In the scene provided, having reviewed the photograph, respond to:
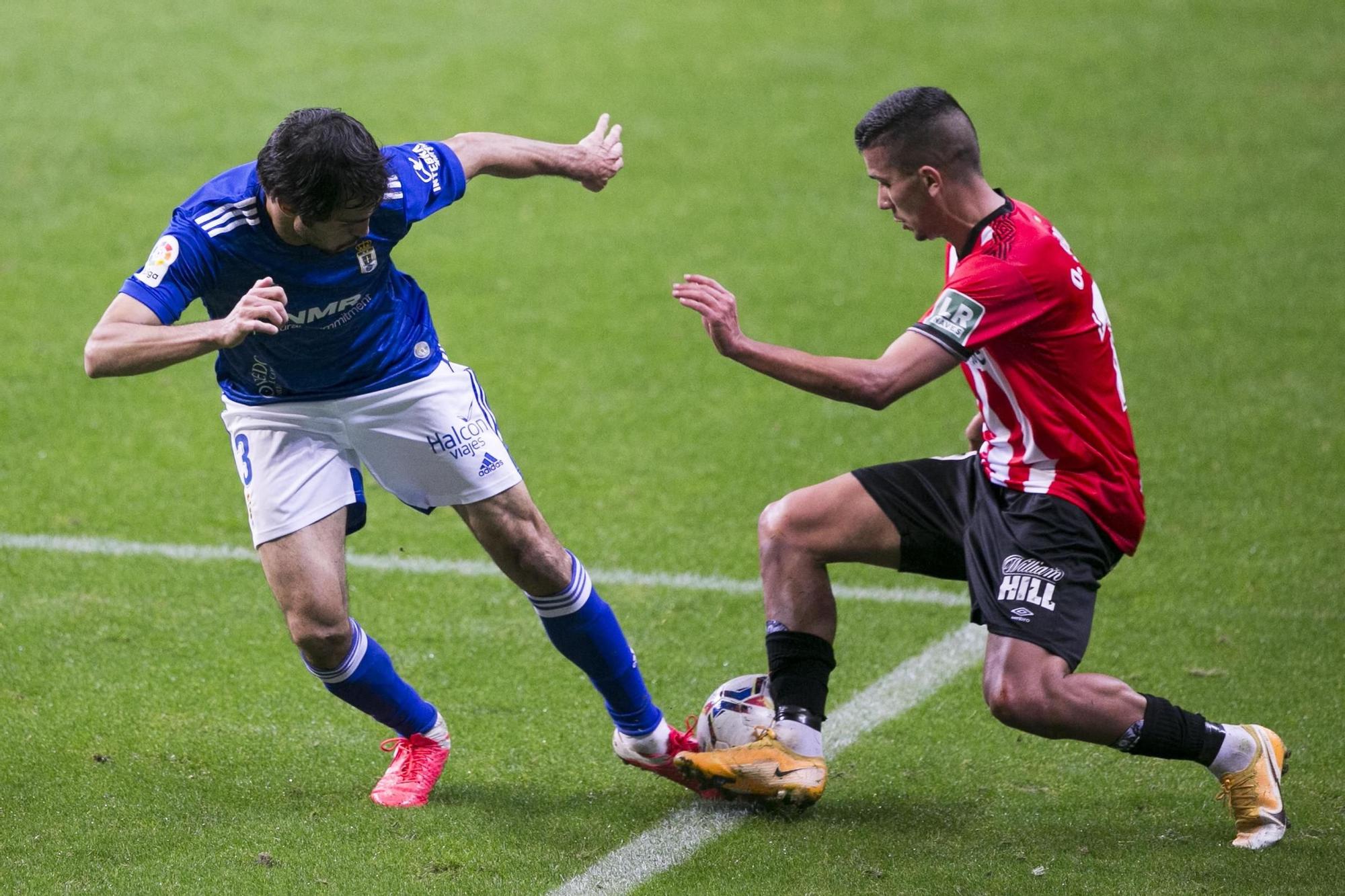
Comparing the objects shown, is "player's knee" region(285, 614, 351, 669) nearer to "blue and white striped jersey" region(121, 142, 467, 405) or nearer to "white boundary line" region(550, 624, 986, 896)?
"blue and white striped jersey" region(121, 142, 467, 405)

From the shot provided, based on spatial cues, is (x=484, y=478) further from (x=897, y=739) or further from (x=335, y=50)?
(x=335, y=50)

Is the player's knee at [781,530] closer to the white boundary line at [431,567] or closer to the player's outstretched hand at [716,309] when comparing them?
the player's outstretched hand at [716,309]

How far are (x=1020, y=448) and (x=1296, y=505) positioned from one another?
11.3ft

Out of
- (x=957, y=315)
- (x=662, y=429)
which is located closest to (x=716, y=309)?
(x=957, y=315)

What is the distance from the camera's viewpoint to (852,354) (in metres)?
9.18

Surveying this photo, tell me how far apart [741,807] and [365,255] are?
196cm

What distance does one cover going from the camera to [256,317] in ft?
12.5

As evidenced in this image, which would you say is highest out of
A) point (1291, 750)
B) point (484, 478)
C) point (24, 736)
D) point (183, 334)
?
point (183, 334)

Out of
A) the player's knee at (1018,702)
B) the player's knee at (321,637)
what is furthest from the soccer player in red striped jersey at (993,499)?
the player's knee at (321,637)

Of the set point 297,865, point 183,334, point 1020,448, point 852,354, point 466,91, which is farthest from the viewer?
point 466,91

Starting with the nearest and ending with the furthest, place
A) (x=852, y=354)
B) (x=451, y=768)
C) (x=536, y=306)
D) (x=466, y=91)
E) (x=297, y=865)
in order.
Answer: (x=297, y=865), (x=451, y=768), (x=852, y=354), (x=536, y=306), (x=466, y=91)

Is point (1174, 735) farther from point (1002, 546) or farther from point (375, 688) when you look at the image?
point (375, 688)

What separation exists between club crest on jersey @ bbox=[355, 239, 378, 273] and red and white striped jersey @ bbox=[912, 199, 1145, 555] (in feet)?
5.09

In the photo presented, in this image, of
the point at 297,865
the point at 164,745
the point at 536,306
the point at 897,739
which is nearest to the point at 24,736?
the point at 164,745
